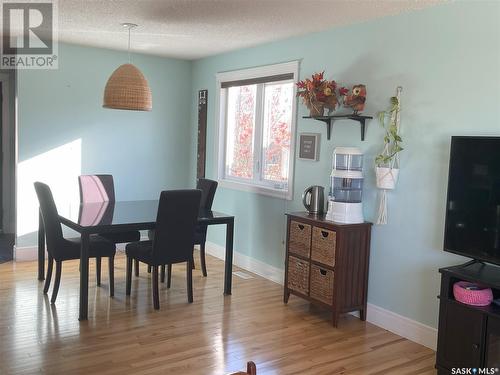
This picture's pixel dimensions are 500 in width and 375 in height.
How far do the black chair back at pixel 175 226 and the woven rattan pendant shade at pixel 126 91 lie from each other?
743 mm

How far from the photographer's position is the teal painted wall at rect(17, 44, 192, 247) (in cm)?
522

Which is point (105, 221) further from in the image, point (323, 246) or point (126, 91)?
point (323, 246)

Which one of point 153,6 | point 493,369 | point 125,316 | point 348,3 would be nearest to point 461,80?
point 348,3

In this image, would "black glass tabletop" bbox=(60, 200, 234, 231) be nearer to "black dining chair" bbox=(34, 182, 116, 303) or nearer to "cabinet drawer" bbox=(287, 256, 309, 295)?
"black dining chair" bbox=(34, 182, 116, 303)

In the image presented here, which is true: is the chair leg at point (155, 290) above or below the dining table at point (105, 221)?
below

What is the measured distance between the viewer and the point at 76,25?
14.1 ft

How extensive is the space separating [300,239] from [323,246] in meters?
0.28

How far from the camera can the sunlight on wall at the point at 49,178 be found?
17.1 ft

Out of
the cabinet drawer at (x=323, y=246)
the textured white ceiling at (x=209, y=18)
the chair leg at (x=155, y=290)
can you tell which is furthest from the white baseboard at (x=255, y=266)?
A: the textured white ceiling at (x=209, y=18)

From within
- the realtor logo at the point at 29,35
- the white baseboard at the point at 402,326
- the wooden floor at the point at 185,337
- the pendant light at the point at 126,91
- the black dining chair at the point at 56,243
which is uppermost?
the realtor logo at the point at 29,35

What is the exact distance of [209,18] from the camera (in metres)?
3.88

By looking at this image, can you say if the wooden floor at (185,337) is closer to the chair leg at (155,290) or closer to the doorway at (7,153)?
the chair leg at (155,290)

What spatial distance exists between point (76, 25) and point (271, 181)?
230 cm

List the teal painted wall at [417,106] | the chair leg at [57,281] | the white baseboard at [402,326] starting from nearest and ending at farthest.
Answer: the teal painted wall at [417,106], the white baseboard at [402,326], the chair leg at [57,281]
